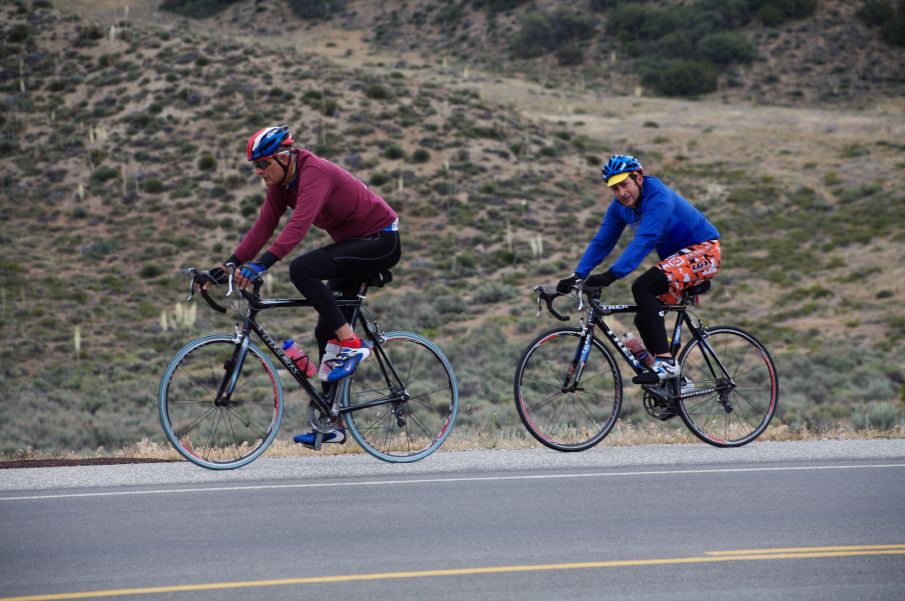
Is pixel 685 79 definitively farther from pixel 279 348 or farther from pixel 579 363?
pixel 279 348

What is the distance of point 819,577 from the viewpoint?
206 inches

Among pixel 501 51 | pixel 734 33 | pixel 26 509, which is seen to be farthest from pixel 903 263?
pixel 501 51

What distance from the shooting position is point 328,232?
24.4ft

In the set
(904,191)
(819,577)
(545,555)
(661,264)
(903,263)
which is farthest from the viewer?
(904,191)

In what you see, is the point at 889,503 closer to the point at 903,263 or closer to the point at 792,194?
the point at 903,263

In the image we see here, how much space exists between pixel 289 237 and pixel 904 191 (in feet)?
138

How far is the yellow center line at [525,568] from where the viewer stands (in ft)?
16.5

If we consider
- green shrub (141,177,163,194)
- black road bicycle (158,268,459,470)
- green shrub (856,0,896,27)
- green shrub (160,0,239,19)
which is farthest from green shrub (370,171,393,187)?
green shrub (160,0,239,19)

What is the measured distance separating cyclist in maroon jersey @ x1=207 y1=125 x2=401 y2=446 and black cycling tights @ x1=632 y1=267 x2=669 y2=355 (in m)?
1.95

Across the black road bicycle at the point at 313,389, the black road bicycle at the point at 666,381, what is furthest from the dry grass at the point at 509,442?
the black road bicycle at the point at 313,389

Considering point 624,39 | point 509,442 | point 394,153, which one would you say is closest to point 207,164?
point 394,153

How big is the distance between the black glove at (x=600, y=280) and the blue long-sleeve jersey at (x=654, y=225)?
9 cm

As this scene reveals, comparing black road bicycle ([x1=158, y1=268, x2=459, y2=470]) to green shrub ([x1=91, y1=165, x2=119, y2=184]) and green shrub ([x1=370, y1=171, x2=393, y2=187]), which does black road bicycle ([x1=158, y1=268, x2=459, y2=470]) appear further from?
green shrub ([x1=91, y1=165, x2=119, y2=184])

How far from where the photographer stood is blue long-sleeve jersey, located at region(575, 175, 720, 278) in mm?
8367
